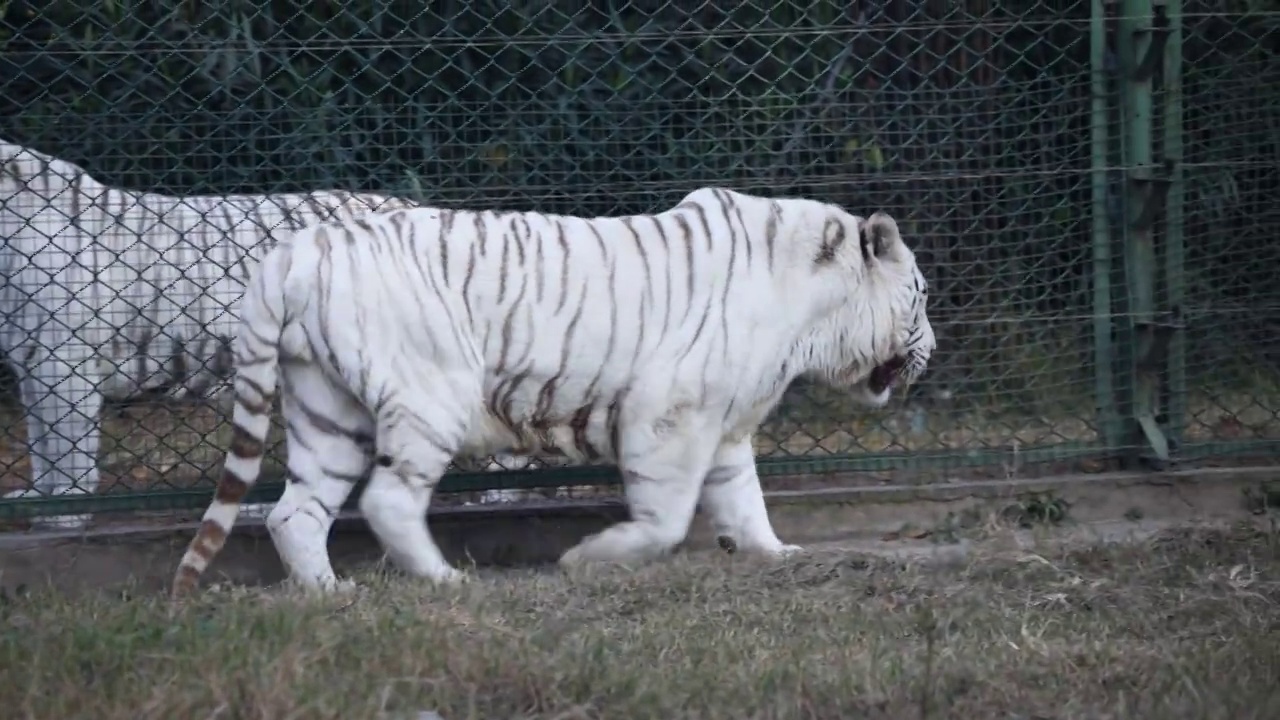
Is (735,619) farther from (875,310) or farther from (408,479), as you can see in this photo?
(875,310)

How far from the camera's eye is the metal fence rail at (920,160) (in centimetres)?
587

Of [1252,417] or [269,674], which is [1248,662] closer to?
[269,674]

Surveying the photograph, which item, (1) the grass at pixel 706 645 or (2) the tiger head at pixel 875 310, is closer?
(1) the grass at pixel 706 645

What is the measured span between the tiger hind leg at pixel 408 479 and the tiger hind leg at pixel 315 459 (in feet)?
0.44

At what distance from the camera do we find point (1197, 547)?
16.9 feet

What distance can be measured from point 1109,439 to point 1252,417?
0.56m

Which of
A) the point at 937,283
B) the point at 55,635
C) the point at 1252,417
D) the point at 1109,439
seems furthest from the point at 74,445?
the point at 1252,417

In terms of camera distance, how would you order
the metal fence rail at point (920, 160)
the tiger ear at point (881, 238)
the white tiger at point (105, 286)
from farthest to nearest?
1. the metal fence rail at point (920, 160)
2. the white tiger at point (105, 286)
3. the tiger ear at point (881, 238)

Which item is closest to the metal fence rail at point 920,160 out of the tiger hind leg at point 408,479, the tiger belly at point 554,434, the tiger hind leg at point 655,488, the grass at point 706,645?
the tiger belly at point 554,434

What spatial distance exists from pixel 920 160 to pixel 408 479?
212 cm

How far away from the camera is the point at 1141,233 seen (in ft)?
19.8

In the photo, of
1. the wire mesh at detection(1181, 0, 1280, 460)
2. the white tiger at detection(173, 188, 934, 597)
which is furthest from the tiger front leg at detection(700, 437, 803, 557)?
the wire mesh at detection(1181, 0, 1280, 460)

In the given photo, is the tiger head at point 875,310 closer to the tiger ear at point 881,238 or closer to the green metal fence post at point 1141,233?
the tiger ear at point 881,238

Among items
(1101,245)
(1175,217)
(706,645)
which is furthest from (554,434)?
(1175,217)
